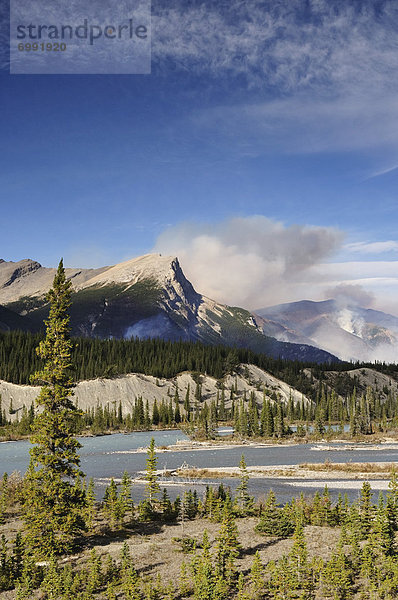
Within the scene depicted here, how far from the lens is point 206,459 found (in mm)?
96500

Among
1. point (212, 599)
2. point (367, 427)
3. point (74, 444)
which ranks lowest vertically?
point (367, 427)

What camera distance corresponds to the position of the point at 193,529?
1435 inches

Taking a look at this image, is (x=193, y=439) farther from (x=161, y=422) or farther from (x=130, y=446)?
(x=161, y=422)

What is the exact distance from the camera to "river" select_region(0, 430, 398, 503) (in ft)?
195

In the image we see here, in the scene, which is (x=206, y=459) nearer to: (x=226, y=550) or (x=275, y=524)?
(x=275, y=524)

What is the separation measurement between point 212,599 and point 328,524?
1839 cm

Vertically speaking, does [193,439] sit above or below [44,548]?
below

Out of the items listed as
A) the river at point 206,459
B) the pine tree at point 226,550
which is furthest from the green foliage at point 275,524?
the river at point 206,459

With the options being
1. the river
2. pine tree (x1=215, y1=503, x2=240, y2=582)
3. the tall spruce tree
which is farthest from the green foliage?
the river

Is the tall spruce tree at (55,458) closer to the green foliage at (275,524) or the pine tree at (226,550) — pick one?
the pine tree at (226,550)

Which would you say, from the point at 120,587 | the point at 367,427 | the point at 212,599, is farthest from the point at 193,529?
the point at 367,427

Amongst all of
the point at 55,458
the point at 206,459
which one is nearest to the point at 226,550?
the point at 55,458

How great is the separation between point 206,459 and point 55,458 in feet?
223

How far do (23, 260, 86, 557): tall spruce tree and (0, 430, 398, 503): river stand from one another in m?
21.0
